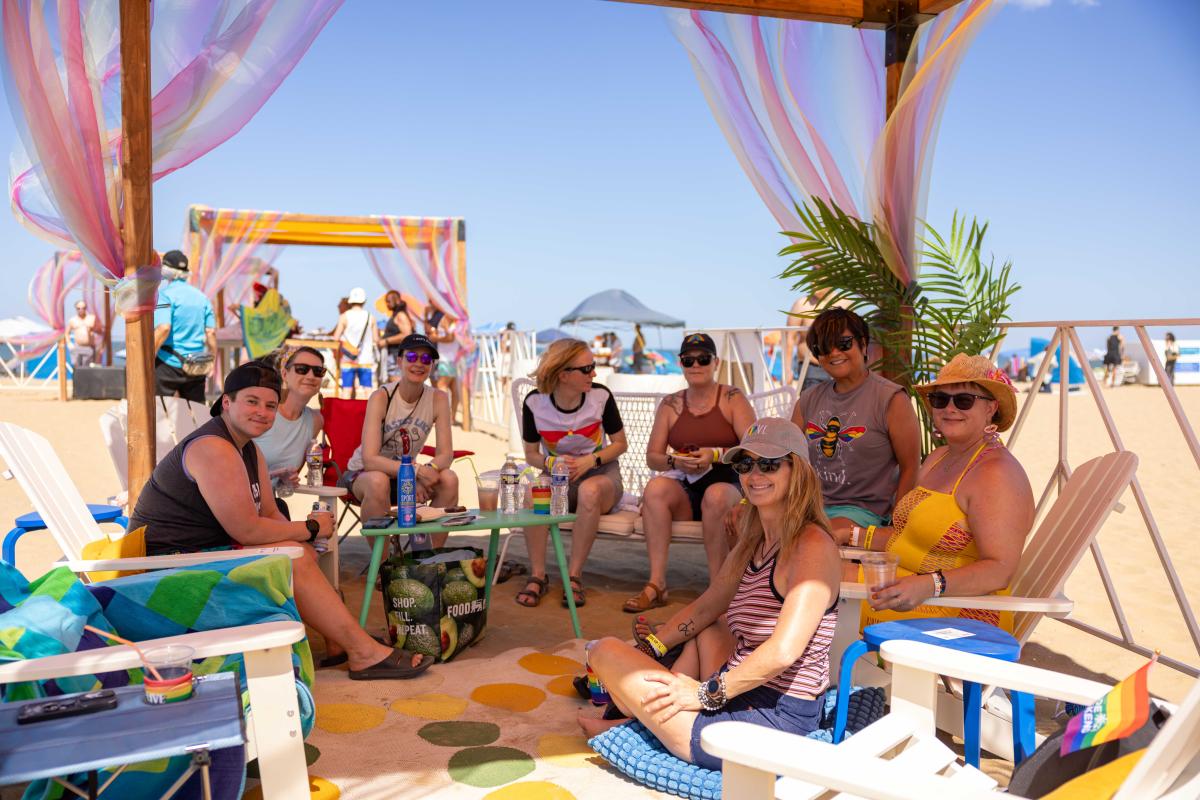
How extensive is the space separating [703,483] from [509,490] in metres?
0.91

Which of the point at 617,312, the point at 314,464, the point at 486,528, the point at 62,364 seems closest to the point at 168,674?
the point at 486,528

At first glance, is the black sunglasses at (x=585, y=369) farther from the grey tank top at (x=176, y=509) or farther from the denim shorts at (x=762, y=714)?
the denim shorts at (x=762, y=714)

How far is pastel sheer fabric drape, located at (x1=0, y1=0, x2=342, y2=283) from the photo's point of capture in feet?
10.9

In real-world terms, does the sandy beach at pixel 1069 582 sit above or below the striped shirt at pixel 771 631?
below

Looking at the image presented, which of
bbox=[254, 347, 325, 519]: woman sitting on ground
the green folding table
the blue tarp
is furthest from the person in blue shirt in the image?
the blue tarp

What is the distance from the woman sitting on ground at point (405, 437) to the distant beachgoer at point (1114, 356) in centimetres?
1966

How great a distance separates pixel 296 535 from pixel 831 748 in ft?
7.28

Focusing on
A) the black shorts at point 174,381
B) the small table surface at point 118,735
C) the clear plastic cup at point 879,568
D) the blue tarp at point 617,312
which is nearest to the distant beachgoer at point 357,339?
the black shorts at point 174,381

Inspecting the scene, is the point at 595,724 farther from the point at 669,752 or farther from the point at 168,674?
the point at 168,674

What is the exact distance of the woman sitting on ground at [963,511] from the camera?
2.48 metres

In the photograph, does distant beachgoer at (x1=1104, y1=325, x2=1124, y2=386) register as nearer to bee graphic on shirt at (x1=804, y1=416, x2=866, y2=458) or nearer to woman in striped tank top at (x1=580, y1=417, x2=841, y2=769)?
bee graphic on shirt at (x1=804, y1=416, x2=866, y2=458)

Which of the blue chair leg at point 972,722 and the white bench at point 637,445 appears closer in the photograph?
the blue chair leg at point 972,722

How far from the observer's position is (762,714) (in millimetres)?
2215

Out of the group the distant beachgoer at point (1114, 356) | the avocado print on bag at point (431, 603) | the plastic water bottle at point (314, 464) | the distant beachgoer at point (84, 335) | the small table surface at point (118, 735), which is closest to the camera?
the small table surface at point (118, 735)
